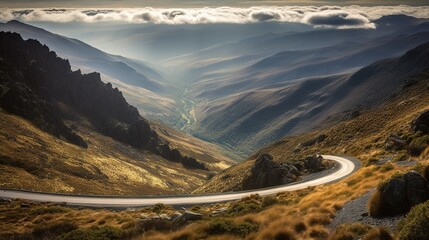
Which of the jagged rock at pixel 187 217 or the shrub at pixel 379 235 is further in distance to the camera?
the jagged rock at pixel 187 217

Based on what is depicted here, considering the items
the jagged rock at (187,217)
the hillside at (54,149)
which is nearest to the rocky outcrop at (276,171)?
the jagged rock at (187,217)

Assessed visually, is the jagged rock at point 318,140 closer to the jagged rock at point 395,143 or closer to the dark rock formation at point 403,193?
the jagged rock at point 395,143

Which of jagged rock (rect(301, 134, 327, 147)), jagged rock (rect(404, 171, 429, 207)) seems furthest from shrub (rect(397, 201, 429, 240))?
jagged rock (rect(301, 134, 327, 147))

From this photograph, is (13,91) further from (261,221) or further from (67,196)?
(261,221)

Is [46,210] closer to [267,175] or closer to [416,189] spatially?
[416,189]

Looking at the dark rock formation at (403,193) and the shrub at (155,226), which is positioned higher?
the dark rock formation at (403,193)

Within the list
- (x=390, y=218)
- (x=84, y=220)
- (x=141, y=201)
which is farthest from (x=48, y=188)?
(x=390, y=218)
